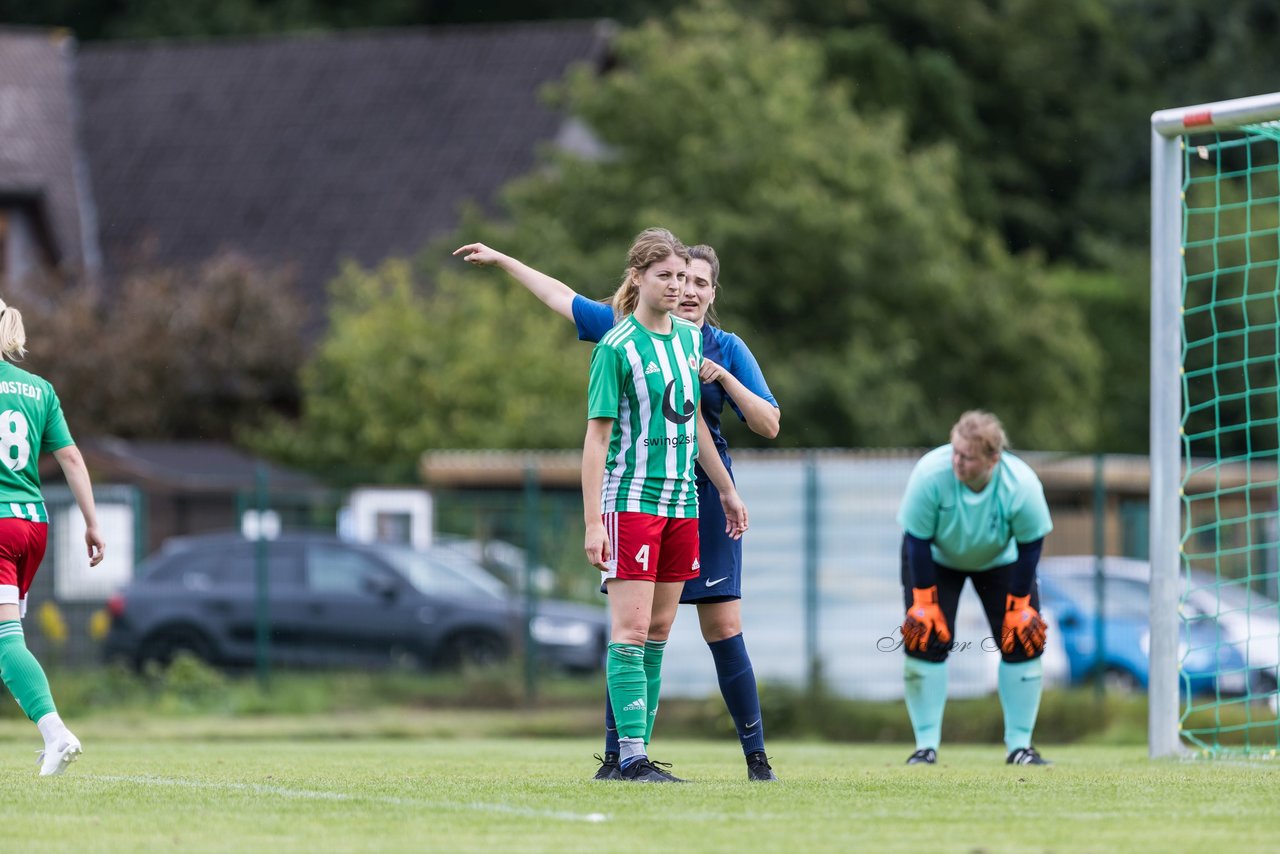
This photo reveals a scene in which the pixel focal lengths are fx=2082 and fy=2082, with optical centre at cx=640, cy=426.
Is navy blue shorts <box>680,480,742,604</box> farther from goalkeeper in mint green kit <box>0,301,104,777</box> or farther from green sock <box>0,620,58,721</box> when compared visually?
green sock <box>0,620,58,721</box>

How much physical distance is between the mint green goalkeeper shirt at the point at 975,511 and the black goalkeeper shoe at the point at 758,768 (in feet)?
6.88

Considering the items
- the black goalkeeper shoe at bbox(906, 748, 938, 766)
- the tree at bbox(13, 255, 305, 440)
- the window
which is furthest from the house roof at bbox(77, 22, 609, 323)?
the black goalkeeper shoe at bbox(906, 748, 938, 766)

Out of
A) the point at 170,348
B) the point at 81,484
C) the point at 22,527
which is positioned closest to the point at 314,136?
the point at 170,348

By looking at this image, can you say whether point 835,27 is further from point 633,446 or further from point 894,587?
point 633,446

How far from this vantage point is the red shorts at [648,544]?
7.67 m

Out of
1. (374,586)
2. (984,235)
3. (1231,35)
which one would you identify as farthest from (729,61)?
(374,586)

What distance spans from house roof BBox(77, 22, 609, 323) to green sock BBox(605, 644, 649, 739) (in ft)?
93.2

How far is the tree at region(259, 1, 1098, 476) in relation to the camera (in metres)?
31.0

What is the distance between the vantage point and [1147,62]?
4356 cm

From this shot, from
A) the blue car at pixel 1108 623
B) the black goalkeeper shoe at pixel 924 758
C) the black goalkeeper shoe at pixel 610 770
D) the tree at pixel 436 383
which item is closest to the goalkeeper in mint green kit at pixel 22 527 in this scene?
the black goalkeeper shoe at pixel 610 770

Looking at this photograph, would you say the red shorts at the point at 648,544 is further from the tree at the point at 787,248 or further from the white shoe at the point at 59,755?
the tree at the point at 787,248

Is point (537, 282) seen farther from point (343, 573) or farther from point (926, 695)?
point (343, 573)

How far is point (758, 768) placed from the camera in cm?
819

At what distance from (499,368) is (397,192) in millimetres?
10457
